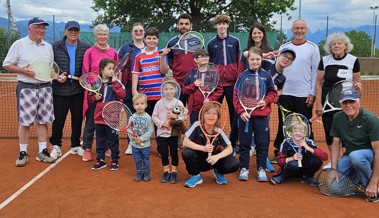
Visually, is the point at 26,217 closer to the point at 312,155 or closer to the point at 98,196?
the point at 98,196

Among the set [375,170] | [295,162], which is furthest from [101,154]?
[375,170]

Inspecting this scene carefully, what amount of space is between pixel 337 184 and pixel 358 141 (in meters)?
0.47

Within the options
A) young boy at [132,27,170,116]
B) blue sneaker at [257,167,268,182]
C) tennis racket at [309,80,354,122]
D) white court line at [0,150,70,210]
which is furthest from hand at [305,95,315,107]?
white court line at [0,150,70,210]

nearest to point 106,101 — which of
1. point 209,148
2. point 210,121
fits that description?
point 210,121

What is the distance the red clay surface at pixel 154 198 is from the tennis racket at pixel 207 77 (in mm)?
1014

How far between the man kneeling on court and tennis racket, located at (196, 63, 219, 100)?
4.56 feet

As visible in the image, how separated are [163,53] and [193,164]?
1.35 m

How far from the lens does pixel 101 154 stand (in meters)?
4.68

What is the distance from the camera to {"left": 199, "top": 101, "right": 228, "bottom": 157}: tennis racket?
3.92 meters

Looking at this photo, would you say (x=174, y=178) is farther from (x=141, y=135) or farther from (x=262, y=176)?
(x=262, y=176)

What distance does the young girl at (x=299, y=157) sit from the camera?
156 inches

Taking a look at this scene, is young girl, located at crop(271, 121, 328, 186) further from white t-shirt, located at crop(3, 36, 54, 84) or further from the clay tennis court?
white t-shirt, located at crop(3, 36, 54, 84)

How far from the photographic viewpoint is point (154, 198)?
3723mm

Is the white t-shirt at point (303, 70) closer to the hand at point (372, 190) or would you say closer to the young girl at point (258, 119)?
the young girl at point (258, 119)
